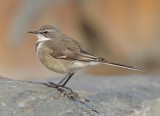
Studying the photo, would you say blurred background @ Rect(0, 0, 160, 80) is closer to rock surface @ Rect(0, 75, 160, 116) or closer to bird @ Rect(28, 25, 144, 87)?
rock surface @ Rect(0, 75, 160, 116)

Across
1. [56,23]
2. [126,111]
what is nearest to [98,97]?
[126,111]

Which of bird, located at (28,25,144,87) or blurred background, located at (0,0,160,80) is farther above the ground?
blurred background, located at (0,0,160,80)

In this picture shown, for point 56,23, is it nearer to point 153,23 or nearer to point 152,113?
point 153,23

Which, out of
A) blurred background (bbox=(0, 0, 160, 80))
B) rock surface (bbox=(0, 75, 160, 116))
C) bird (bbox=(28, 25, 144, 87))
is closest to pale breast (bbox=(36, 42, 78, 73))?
bird (bbox=(28, 25, 144, 87))

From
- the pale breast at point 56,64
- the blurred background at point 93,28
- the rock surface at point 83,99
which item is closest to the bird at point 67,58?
the pale breast at point 56,64

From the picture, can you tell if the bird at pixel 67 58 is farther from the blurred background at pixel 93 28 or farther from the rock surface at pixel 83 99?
the blurred background at pixel 93 28

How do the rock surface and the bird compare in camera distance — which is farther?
the bird
